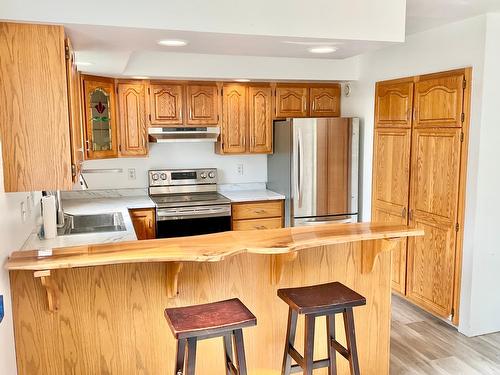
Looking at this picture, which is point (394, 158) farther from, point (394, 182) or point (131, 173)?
point (131, 173)

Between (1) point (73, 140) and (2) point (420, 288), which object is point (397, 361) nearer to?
(2) point (420, 288)

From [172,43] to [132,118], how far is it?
2.06 m

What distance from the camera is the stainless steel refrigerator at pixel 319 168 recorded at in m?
4.48

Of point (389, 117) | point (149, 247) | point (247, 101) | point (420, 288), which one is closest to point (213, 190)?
point (247, 101)

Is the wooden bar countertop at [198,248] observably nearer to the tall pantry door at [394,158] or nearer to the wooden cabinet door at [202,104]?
the tall pantry door at [394,158]

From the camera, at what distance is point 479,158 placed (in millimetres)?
3236

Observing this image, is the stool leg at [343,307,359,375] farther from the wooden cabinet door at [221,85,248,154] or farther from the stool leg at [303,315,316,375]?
the wooden cabinet door at [221,85,248,154]

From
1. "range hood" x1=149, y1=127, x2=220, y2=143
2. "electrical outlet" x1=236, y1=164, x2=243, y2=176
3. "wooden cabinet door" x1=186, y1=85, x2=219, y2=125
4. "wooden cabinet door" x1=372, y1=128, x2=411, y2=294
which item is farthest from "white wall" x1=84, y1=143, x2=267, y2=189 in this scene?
"wooden cabinet door" x1=372, y1=128, x2=411, y2=294

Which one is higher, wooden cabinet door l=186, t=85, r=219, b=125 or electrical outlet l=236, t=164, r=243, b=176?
wooden cabinet door l=186, t=85, r=219, b=125

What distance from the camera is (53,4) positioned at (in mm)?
1979

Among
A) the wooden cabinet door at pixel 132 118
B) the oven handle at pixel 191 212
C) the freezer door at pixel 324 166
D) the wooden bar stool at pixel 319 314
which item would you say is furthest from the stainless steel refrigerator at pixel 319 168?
the wooden bar stool at pixel 319 314

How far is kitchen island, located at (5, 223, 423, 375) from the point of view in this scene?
208 centimetres

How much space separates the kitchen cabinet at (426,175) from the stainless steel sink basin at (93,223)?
2463mm

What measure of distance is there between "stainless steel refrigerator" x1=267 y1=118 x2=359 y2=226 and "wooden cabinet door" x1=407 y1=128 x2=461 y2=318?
0.84 meters
